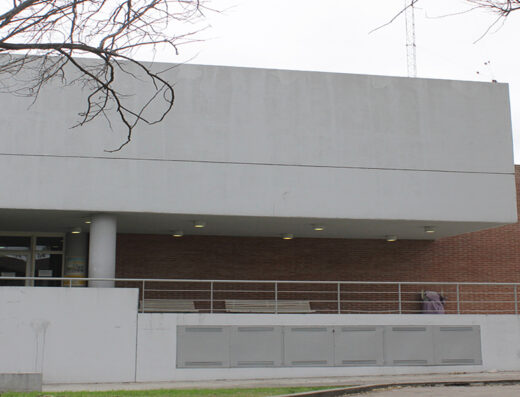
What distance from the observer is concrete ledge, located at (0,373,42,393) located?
14.1m

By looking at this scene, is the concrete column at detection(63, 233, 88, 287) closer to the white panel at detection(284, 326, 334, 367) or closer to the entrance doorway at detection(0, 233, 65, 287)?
the entrance doorway at detection(0, 233, 65, 287)

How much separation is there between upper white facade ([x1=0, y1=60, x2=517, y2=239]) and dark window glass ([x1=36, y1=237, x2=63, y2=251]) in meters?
2.57

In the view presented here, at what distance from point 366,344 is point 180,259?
23.1ft

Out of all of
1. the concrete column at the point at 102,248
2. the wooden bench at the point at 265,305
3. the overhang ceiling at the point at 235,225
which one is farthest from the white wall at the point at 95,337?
the wooden bench at the point at 265,305

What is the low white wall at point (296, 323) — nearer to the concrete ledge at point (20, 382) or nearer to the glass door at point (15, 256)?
the concrete ledge at point (20, 382)

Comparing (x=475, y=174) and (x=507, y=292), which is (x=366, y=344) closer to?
(x=475, y=174)

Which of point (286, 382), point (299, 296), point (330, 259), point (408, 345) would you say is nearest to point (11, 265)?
point (299, 296)

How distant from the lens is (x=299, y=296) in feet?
76.6

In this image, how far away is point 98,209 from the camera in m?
17.6

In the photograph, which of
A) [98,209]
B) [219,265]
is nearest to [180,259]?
[219,265]

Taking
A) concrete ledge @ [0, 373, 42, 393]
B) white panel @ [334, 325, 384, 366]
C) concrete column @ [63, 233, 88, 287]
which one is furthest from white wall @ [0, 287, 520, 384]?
concrete column @ [63, 233, 88, 287]

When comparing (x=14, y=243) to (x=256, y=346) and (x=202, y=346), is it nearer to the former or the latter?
(x=202, y=346)

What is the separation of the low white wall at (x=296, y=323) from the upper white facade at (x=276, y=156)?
2517 millimetres

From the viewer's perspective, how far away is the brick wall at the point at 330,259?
2262 cm
